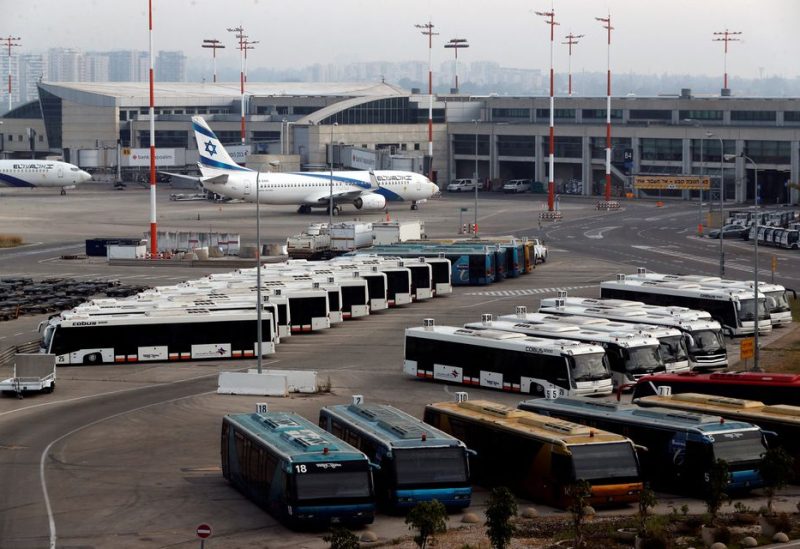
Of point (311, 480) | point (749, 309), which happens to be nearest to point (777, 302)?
point (749, 309)

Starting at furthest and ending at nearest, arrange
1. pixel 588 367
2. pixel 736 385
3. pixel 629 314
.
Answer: pixel 629 314, pixel 588 367, pixel 736 385

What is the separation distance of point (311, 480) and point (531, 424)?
252 inches

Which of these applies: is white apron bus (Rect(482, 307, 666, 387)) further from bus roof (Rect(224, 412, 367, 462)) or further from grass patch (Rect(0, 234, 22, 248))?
grass patch (Rect(0, 234, 22, 248))

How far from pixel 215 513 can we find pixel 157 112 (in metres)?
166

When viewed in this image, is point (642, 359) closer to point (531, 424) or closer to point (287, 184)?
point (531, 424)

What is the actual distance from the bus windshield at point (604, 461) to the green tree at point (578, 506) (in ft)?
4.01

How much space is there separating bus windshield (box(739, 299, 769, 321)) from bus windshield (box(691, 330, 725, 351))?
8525mm

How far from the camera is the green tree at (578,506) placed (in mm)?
27156

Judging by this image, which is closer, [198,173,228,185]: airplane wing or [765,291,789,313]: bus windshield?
[765,291,789,313]: bus windshield

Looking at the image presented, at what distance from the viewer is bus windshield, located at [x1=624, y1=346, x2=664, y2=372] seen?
150ft

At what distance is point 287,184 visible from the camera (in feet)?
408

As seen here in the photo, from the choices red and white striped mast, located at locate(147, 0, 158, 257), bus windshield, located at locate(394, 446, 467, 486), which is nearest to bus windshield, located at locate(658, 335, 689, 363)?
bus windshield, located at locate(394, 446, 467, 486)

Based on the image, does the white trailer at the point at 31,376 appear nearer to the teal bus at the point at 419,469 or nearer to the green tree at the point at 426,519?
the teal bus at the point at 419,469

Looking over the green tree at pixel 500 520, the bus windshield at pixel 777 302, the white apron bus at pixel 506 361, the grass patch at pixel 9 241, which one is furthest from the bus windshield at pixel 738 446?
the grass patch at pixel 9 241
